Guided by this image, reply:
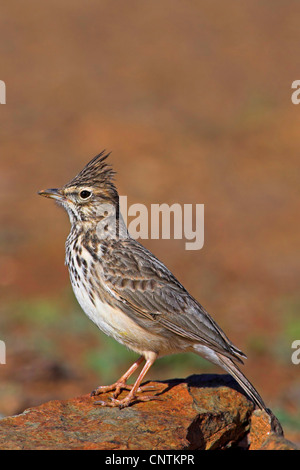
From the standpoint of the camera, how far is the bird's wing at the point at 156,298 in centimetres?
682

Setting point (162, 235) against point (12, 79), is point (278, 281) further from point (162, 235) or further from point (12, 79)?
point (12, 79)

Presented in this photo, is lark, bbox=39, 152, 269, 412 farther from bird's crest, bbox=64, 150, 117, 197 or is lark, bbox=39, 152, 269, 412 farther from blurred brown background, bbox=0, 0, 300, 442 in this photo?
blurred brown background, bbox=0, 0, 300, 442

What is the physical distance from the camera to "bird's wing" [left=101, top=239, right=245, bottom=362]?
682 centimetres

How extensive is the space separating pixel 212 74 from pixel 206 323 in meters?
22.1

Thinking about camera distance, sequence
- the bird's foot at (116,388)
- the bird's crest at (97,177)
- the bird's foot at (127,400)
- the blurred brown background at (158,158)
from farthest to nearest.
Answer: the blurred brown background at (158,158) → the bird's crest at (97,177) → the bird's foot at (116,388) → the bird's foot at (127,400)

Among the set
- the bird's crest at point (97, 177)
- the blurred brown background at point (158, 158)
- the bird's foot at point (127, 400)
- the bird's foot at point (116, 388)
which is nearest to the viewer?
the bird's foot at point (127, 400)

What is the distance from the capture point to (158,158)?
2164 cm

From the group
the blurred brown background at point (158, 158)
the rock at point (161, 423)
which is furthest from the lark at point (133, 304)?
the blurred brown background at point (158, 158)

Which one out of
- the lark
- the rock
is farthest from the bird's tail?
the rock

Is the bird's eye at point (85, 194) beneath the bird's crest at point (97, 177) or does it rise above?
beneath

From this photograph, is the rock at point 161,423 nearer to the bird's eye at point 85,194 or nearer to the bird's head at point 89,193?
the bird's head at point 89,193

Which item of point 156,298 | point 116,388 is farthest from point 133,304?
point 116,388

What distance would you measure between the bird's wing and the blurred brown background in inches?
99.9

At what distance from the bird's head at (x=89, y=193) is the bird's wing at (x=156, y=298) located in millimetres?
455
